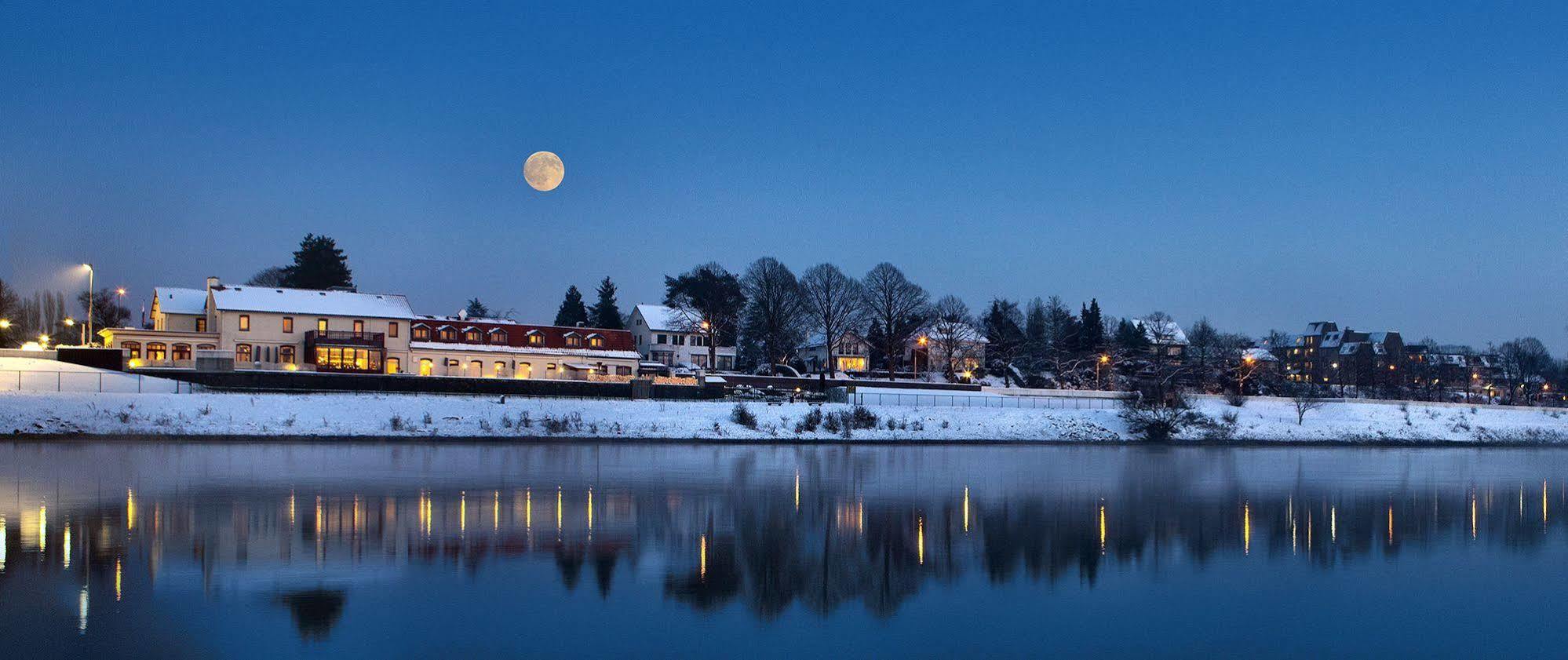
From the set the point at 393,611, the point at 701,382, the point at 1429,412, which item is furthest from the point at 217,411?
the point at 1429,412

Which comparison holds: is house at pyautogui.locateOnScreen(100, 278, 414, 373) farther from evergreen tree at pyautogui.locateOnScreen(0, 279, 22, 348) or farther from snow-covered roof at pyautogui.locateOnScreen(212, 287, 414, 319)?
evergreen tree at pyautogui.locateOnScreen(0, 279, 22, 348)

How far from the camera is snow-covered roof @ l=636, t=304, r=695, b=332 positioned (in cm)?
9388

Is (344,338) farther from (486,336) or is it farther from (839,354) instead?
(839,354)

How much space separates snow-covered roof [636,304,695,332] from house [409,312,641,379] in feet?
41.4

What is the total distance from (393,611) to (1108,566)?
35.2ft

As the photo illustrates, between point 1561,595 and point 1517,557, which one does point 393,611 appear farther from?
point 1517,557

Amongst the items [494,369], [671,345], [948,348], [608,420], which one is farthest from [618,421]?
[671,345]

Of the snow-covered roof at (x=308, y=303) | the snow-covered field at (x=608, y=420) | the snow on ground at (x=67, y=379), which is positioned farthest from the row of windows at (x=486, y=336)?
the snow-covered field at (x=608, y=420)

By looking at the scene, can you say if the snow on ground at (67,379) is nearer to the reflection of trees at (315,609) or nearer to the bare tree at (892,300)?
the reflection of trees at (315,609)

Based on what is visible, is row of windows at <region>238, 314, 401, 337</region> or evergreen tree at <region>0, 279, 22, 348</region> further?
evergreen tree at <region>0, 279, 22, 348</region>

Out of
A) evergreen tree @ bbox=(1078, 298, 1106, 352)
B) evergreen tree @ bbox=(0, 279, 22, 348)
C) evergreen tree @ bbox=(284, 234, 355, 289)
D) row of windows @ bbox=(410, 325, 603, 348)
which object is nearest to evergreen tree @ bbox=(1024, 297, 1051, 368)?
evergreen tree @ bbox=(1078, 298, 1106, 352)

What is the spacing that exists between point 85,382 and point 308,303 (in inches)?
973

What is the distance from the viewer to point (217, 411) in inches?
1757

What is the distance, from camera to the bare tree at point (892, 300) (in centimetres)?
9112
